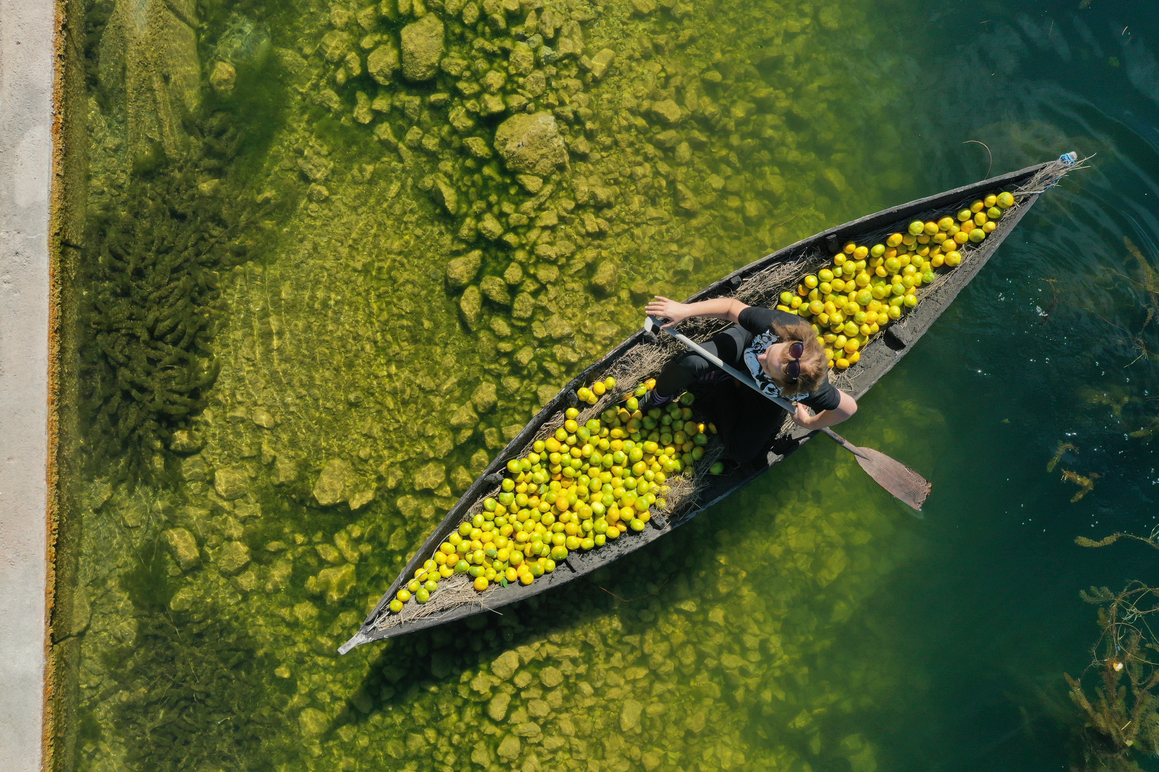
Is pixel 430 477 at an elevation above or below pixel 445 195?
below

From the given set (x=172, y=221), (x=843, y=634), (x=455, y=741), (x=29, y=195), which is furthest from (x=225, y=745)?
(x=843, y=634)

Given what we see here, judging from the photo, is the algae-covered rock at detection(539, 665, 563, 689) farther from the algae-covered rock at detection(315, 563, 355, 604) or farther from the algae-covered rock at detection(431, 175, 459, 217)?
the algae-covered rock at detection(431, 175, 459, 217)

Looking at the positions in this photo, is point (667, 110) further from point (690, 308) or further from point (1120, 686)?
point (1120, 686)

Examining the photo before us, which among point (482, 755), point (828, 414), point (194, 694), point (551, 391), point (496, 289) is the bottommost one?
point (194, 694)

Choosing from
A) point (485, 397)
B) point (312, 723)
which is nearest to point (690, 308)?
point (485, 397)

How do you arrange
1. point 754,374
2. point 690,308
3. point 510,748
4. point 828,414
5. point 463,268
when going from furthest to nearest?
1. point 463,268
2. point 510,748
3. point 690,308
4. point 828,414
5. point 754,374

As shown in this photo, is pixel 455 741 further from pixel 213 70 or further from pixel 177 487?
pixel 213 70

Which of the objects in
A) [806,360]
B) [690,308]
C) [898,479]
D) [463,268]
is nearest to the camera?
[806,360]
